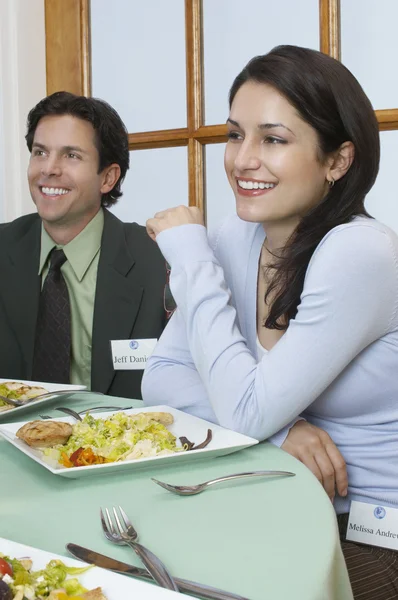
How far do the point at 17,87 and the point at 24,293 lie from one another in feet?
3.67

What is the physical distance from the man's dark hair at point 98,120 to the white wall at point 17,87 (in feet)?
1.66

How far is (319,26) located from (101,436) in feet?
5.90

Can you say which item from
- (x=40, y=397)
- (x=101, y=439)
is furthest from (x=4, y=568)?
(x=40, y=397)

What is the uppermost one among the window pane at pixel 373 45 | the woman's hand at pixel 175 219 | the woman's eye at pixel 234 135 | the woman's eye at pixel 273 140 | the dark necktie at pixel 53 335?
the window pane at pixel 373 45

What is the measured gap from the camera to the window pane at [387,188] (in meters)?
2.37

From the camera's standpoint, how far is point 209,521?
0.84 metres

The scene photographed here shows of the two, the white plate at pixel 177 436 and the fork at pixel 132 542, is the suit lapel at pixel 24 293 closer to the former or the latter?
the white plate at pixel 177 436

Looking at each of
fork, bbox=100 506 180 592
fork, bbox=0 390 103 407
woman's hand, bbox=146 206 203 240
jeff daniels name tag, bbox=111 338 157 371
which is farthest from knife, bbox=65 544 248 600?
jeff daniels name tag, bbox=111 338 157 371

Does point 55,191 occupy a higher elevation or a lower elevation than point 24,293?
higher

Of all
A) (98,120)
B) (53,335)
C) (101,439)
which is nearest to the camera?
(101,439)

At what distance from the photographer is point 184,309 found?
4.42ft

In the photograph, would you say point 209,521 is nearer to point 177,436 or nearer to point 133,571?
point 133,571

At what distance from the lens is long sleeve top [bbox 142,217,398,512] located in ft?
3.96

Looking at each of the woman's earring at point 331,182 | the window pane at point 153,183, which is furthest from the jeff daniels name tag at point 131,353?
the window pane at point 153,183
